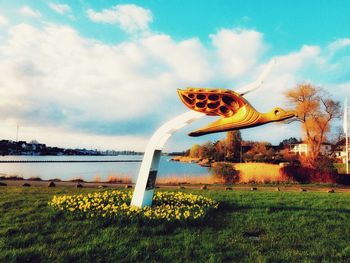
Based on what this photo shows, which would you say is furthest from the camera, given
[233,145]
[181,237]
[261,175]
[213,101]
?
[233,145]

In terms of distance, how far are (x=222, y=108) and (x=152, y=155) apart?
228 centimetres

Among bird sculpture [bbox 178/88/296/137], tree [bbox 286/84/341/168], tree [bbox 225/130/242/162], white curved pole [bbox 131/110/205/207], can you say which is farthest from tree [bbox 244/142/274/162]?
bird sculpture [bbox 178/88/296/137]

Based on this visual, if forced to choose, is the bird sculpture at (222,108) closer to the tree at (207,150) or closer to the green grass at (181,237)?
the green grass at (181,237)

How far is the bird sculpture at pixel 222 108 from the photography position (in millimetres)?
8359

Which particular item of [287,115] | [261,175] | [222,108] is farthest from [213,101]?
[261,175]

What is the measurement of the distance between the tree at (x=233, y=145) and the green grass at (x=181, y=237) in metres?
47.0

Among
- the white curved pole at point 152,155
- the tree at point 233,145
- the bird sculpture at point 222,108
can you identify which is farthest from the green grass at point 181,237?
the tree at point 233,145

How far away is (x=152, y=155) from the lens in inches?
371

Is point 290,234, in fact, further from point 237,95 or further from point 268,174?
point 268,174

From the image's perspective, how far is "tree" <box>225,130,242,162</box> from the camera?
188ft

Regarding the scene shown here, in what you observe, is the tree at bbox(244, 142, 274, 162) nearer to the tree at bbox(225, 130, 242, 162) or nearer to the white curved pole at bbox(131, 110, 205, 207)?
the tree at bbox(225, 130, 242, 162)

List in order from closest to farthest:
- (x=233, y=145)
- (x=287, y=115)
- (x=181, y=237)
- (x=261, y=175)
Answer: (x=181, y=237), (x=287, y=115), (x=261, y=175), (x=233, y=145)

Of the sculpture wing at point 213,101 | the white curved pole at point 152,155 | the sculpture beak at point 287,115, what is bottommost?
the white curved pole at point 152,155

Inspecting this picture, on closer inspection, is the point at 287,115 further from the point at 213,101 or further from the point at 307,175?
the point at 307,175
